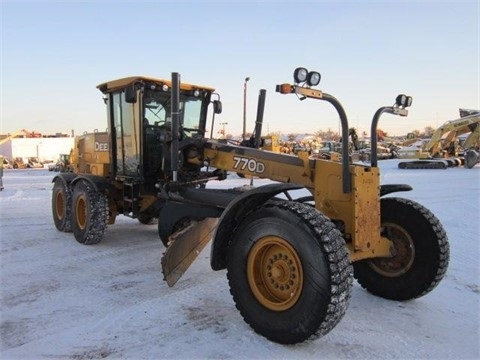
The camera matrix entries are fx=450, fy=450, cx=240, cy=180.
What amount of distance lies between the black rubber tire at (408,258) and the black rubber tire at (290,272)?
140cm

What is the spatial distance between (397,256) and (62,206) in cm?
666

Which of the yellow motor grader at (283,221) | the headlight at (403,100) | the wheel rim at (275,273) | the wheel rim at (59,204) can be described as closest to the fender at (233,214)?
the yellow motor grader at (283,221)

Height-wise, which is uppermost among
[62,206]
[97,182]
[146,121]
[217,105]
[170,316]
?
[217,105]

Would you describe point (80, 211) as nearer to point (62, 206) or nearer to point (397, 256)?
point (62, 206)

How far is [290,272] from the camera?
147 inches

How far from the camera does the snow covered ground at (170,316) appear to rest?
355 cm

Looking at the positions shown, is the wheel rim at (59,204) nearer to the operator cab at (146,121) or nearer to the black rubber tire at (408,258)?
the operator cab at (146,121)

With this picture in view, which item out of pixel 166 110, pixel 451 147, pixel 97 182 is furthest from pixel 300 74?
pixel 451 147

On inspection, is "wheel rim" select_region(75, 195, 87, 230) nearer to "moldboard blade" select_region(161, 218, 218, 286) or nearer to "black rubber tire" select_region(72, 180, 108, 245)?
"black rubber tire" select_region(72, 180, 108, 245)

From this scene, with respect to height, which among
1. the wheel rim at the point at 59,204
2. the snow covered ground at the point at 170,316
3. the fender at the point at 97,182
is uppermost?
the fender at the point at 97,182

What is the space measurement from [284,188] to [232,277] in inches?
37.0

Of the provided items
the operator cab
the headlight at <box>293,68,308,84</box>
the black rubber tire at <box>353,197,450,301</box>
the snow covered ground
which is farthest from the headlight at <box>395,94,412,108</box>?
the operator cab

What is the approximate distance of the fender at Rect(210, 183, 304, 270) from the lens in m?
3.95

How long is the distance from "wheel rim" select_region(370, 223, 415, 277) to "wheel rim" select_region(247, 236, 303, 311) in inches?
57.5
